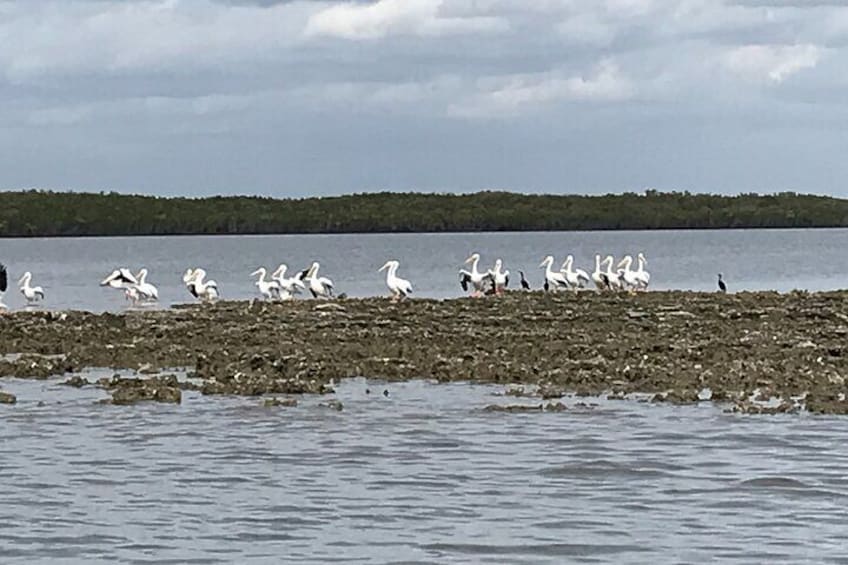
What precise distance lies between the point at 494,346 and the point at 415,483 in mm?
9890

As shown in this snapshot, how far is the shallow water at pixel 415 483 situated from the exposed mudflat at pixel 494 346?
1.15m

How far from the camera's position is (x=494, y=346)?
2523cm

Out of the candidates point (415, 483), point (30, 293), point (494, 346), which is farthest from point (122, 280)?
point (415, 483)

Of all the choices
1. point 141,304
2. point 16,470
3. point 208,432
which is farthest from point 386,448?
point 141,304

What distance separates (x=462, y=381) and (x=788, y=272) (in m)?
45.2

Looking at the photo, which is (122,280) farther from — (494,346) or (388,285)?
(494,346)

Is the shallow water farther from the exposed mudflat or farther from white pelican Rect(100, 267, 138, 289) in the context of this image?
white pelican Rect(100, 267, 138, 289)

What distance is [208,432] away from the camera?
60.3ft

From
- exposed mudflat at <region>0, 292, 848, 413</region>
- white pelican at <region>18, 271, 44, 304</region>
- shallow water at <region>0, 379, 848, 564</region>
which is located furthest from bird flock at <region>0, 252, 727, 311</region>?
shallow water at <region>0, 379, 848, 564</region>

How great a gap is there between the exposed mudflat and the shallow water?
1.15 metres

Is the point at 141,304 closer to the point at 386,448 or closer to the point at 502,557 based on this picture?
the point at 386,448

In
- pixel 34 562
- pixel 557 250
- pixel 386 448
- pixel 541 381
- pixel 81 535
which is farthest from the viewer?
pixel 557 250

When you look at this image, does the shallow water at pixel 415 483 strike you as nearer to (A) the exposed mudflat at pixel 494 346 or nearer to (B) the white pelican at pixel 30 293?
(A) the exposed mudflat at pixel 494 346

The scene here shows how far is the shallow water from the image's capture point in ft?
42.0
